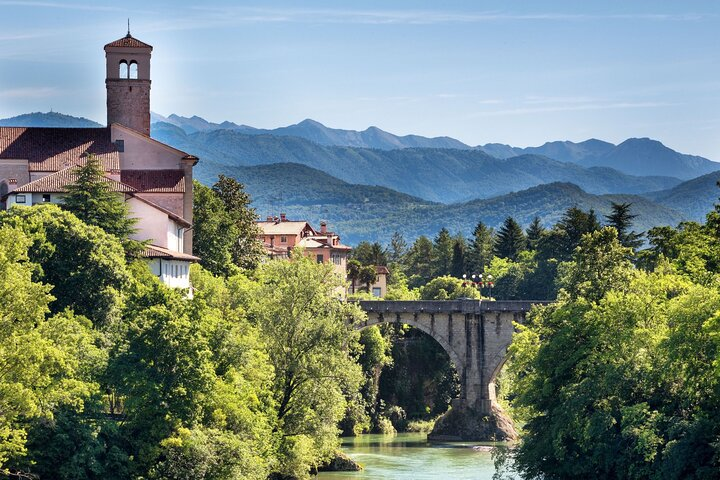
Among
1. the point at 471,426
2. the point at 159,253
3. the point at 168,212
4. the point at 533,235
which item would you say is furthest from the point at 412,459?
the point at 533,235

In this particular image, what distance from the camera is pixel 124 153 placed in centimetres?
9681

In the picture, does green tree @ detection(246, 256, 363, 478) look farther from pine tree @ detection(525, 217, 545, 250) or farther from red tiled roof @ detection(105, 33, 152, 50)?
pine tree @ detection(525, 217, 545, 250)

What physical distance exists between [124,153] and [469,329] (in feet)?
115

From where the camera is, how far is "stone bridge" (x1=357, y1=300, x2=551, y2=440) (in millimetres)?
114250

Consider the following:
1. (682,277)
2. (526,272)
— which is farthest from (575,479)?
(526,272)

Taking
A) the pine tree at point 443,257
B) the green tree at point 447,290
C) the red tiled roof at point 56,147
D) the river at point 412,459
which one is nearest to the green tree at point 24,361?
the river at point 412,459

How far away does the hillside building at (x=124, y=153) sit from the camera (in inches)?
3676

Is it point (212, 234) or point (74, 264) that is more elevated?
point (212, 234)

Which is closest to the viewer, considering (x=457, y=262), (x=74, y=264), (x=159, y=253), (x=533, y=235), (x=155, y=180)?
(x=74, y=264)

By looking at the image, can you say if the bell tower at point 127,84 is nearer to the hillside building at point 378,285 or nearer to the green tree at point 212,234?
the green tree at point 212,234

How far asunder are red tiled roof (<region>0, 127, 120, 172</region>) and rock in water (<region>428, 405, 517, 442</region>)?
3479 cm

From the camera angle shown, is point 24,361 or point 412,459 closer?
point 24,361

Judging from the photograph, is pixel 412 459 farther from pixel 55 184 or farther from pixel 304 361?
A: pixel 55 184

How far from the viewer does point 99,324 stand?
6862 cm
